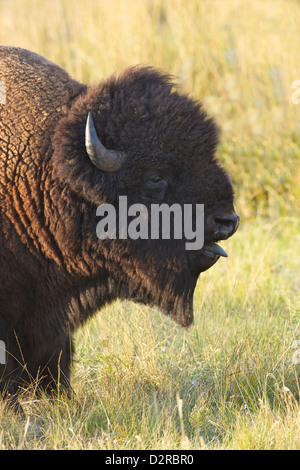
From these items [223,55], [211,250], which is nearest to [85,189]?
[211,250]

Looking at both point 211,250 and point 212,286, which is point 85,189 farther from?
point 212,286

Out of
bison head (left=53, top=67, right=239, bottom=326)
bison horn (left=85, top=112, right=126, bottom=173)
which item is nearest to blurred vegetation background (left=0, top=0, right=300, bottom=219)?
bison head (left=53, top=67, right=239, bottom=326)

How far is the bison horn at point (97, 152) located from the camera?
3.69 m

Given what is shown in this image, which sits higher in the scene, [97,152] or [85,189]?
[97,152]

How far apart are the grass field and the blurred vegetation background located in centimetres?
2

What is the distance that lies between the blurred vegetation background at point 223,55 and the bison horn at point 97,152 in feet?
15.2

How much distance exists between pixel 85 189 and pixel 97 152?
0.22 m

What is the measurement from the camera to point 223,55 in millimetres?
9844

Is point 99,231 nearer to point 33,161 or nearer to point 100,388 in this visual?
point 33,161

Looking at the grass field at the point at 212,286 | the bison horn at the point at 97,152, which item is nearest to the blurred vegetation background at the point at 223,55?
the grass field at the point at 212,286

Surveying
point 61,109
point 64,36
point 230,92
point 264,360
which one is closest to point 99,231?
point 61,109

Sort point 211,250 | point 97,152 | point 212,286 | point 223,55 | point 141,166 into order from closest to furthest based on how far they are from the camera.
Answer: point 97,152 < point 141,166 < point 211,250 < point 212,286 < point 223,55

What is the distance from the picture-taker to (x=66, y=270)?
3.99 metres

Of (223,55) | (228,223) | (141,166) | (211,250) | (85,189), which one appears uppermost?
(223,55)
